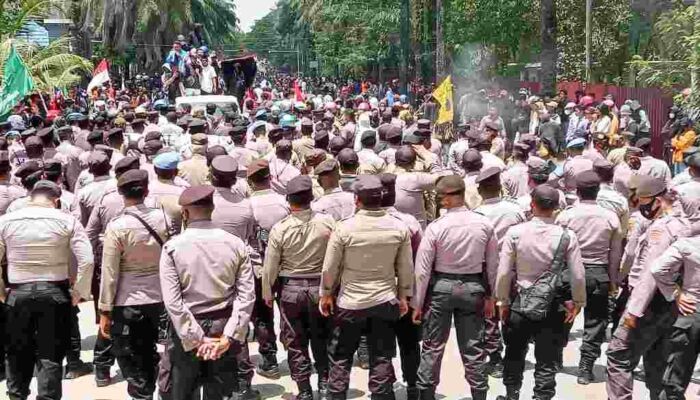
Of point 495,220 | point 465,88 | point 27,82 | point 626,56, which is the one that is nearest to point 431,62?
point 465,88

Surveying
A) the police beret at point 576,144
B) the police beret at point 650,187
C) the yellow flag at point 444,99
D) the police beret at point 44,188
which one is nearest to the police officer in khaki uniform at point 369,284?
the police beret at point 650,187

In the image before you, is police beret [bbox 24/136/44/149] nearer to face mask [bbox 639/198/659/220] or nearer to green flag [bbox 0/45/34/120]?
green flag [bbox 0/45/34/120]

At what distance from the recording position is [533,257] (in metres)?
6.04

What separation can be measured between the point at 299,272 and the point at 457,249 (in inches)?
48.3

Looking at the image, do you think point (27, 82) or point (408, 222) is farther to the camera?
point (27, 82)

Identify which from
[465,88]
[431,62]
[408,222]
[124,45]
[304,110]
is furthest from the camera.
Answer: [124,45]

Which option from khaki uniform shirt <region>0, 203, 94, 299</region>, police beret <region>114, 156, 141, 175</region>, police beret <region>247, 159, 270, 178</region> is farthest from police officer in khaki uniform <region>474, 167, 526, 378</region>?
khaki uniform shirt <region>0, 203, 94, 299</region>

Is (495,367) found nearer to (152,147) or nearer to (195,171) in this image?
(195,171)

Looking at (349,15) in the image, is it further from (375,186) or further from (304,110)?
(375,186)

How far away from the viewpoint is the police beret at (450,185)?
618 centimetres

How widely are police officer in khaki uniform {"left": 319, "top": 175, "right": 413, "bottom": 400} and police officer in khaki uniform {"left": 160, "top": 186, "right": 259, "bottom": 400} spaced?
0.93m

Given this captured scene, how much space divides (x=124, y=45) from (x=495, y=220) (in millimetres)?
40263

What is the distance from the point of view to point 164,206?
7.15 m

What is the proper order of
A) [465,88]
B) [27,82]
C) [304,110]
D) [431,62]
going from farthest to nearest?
[431,62] < [465,88] < [304,110] < [27,82]
